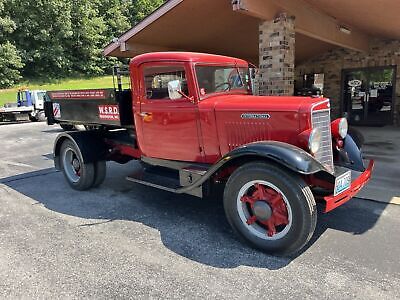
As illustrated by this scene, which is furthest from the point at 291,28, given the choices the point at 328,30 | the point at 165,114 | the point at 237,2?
Result: the point at 165,114

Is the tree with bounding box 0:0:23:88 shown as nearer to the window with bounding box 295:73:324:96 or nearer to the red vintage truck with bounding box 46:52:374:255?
the window with bounding box 295:73:324:96

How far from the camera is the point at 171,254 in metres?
3.39

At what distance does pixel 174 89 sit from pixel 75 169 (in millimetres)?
2790

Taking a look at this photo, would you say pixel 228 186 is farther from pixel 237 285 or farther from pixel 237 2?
pixel 237 2

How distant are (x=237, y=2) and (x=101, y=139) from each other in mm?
3151

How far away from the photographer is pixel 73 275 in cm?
304

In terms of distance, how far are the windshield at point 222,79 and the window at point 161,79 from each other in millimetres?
203

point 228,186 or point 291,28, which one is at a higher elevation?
point 291,28

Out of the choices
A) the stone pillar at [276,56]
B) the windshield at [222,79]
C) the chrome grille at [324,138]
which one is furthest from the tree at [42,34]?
the chrome grille at [324,138]

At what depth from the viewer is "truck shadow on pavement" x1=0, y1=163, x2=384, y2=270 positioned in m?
3.35

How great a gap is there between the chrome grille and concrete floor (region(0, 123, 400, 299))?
0.78 meters

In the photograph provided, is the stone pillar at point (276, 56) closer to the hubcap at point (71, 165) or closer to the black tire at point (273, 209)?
the black tire at point (273, 209)

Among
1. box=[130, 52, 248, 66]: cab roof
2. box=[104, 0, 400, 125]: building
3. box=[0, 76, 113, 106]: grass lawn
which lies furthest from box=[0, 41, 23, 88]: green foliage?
box=[130, 52, 248, 66]: cab roof

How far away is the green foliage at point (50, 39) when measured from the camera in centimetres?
3428
